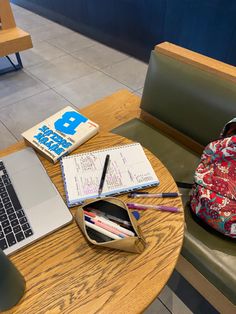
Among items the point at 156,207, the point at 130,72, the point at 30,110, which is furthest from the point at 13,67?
the point at 156,207

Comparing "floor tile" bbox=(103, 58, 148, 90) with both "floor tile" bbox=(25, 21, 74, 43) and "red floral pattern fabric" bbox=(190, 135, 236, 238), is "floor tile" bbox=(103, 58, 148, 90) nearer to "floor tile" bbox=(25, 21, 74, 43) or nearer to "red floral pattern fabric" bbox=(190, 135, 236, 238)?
"floor tile" bbox=(25, 21, 74, 43)

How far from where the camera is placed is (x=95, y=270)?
0.62m

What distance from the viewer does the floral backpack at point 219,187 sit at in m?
0.89

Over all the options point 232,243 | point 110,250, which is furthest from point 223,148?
point 110,250

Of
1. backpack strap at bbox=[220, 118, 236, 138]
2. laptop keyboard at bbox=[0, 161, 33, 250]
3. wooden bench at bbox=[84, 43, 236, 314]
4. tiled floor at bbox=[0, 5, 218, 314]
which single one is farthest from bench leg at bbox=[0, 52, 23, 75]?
backpack strap at bbox=[220, 118, 236, 138]

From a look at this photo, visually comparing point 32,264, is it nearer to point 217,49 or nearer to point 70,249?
point 70,249

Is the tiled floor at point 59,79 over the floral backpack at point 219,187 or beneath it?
beneath

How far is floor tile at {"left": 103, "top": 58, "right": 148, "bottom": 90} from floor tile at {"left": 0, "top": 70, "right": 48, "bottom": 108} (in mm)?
764

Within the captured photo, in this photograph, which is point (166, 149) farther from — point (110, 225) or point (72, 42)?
point (72, 42)

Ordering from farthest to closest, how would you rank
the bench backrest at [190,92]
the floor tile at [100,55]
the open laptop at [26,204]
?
the floor tile at [100,55], the bench backrest at [190,92], the open laptop at [26,204]

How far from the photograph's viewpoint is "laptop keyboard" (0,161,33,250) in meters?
0.67

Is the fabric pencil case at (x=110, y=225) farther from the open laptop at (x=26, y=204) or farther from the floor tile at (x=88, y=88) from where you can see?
the floor tile at (x=88, y=88)

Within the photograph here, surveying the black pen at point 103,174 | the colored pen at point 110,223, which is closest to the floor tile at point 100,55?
the black pen at point 103,174

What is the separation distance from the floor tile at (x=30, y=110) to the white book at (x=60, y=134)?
1161mm
